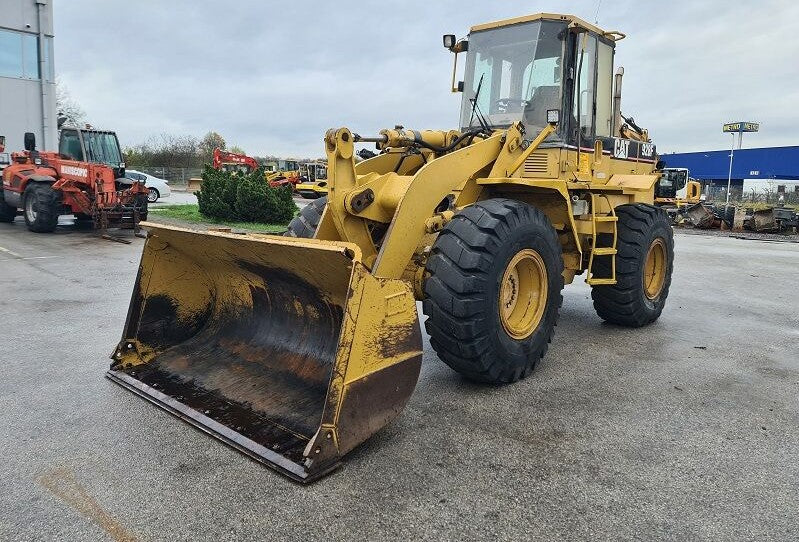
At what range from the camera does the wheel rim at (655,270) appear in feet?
21.2

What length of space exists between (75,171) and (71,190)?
59cm

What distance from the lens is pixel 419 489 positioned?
287 centimetres

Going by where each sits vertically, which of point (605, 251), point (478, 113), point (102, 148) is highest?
point (102, 148)

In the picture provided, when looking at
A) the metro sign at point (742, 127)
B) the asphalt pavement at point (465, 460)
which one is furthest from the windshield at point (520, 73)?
the metro sign at point (742, 127)

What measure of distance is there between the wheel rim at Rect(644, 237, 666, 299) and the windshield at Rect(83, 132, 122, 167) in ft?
44.9

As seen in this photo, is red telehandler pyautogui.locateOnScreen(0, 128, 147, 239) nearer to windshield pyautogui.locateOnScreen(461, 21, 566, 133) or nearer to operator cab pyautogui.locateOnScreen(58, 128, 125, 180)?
operator cab pyautogui.locateOnScreen(58, 128, 125, 180)

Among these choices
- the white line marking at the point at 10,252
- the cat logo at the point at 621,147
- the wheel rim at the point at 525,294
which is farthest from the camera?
the white line marking at the point at 10,252

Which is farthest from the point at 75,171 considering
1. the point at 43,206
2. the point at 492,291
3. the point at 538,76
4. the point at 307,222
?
the point at 492,291

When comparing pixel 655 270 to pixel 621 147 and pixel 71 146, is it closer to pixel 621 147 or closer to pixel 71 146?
pixel 621 147

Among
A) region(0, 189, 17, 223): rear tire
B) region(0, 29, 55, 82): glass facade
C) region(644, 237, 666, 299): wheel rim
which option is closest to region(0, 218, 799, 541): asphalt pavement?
region(644, 237, 666, 299): wheel rim

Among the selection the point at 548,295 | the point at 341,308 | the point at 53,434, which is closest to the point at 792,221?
the point at 548,295

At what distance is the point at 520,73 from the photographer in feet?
17.6

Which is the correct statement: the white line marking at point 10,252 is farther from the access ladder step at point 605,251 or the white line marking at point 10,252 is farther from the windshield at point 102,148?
the access ladder step at point 605,251

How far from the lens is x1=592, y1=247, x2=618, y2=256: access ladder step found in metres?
5.44
